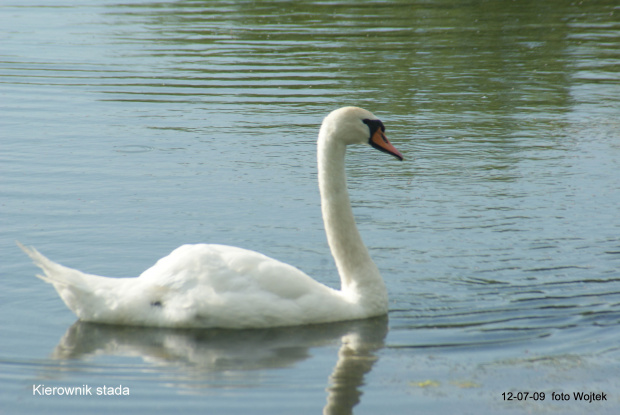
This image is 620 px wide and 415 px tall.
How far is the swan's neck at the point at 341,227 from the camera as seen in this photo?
672 centimetres

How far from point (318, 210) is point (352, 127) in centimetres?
257

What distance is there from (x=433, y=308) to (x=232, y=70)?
11.8 m

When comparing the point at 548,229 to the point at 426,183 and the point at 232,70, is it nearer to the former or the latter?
the point at 426,183

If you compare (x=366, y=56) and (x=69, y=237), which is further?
(x=366, y=56)

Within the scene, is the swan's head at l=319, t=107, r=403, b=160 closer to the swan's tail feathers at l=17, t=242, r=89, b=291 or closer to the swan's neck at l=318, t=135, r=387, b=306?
the swan's neck at l=318, t=135, r=387, b=306

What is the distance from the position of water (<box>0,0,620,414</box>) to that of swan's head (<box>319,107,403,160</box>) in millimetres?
1145

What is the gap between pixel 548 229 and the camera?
844 centimetres

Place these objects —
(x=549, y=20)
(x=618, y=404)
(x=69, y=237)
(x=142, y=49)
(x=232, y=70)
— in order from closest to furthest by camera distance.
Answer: (x=618, y=404)
(x=69, y=237)
(x=232, y=70)
(x=142, y=49)
(x=549, y=20)

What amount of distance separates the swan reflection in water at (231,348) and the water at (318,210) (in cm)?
2

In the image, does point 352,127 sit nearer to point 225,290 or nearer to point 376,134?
point 376,134

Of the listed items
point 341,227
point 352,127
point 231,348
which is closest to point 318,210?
point 341,227

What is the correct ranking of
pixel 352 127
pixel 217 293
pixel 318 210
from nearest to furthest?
pixel 217 293 < pixel 352 127 < pixel 318 210

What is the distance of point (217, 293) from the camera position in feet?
20.4

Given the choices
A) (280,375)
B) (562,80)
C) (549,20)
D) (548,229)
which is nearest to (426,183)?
(548,229)
